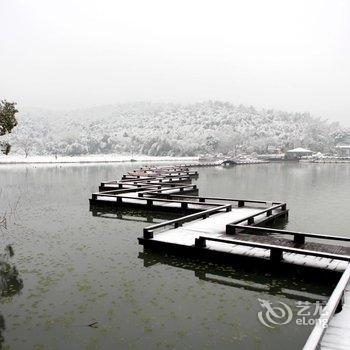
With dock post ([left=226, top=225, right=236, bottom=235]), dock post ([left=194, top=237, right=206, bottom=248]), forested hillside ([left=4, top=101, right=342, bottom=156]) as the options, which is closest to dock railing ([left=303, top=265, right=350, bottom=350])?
dock post ([left=194, top=237, right=206, bottom=248])

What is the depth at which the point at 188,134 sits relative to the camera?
155m

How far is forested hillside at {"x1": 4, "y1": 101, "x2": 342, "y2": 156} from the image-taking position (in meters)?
143

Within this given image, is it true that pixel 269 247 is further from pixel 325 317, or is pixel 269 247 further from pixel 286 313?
pixel 325 317

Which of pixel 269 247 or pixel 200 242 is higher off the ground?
pixel 269 247

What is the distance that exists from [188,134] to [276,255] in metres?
145

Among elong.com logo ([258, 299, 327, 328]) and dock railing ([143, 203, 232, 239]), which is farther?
dock railing ([143, 203, 232, 239])

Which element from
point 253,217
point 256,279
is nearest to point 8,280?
point 256,279

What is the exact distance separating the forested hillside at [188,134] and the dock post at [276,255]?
12994 cm

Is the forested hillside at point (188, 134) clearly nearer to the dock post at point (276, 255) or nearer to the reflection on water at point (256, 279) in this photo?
the reflection on water at point (256, 279)

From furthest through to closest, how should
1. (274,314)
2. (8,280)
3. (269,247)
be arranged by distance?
(269,247) → (8,280) → (274,314)

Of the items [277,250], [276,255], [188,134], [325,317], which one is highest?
[188,134]

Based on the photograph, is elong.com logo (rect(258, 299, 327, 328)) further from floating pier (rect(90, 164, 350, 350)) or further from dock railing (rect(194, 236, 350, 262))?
dock railing (rect(194, 236, 350, 262))

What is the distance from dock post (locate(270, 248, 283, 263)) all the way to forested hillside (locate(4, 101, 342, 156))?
426ft

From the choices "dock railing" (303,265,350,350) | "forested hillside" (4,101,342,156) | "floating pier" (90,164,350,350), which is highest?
"forested hillside" (4,101,342,156)
